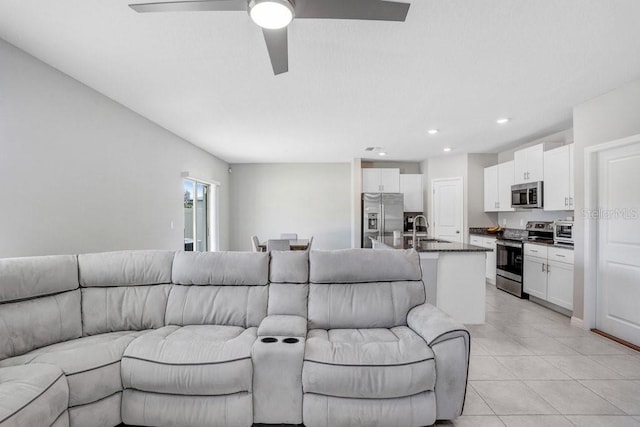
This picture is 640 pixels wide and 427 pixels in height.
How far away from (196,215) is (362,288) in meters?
4.42

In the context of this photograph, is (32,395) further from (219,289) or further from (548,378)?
(548,378)

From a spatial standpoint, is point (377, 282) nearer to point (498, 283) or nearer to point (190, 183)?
point (498, 283)

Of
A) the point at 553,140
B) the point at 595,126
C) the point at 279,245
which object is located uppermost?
the point at 553,140

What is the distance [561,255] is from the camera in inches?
150

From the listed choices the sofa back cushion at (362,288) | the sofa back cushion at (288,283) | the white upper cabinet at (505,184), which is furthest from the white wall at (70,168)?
the white upper cabinet at (505,184)

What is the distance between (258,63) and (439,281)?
2907 mm

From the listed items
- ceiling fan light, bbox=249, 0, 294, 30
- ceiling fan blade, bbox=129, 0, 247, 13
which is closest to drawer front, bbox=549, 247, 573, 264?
ceiling fan light, bbox=249, 0, 294, 30

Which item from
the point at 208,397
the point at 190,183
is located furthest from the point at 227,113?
the point at 208,397

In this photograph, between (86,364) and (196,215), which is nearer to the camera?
(86,364)

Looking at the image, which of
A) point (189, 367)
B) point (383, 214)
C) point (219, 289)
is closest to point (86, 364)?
point (189, 367)

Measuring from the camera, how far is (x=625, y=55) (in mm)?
2350

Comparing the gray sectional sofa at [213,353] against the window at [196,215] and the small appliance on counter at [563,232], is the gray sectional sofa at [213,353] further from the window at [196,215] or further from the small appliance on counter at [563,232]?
the window at [196,215]

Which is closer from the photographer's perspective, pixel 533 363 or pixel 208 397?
pixel 208 397

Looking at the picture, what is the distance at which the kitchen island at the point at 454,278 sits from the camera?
3326mm
